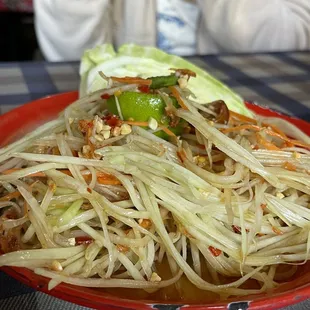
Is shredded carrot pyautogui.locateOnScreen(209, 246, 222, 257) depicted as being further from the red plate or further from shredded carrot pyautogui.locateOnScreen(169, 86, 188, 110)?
shredded carrot pyautogui.locateOnScreen(169, 86, 188, 110)

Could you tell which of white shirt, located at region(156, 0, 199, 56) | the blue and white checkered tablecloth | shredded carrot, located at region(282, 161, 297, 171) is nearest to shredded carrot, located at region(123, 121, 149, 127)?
shredded carrot, located at region(282, 161, 297, 171)

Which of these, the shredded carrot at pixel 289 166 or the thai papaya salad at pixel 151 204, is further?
the shredded carrot at pixel 289 166

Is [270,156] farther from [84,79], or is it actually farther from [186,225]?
[84,79]

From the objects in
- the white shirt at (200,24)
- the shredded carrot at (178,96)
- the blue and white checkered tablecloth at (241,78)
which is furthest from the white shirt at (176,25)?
the shredded carrot at (178,96)

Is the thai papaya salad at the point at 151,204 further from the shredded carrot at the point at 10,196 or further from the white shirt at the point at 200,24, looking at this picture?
the white shirt at the point at 200,24

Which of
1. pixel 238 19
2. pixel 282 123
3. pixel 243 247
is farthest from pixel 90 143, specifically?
pixel 238 19

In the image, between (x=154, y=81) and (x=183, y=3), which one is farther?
(x=183, y=3)
